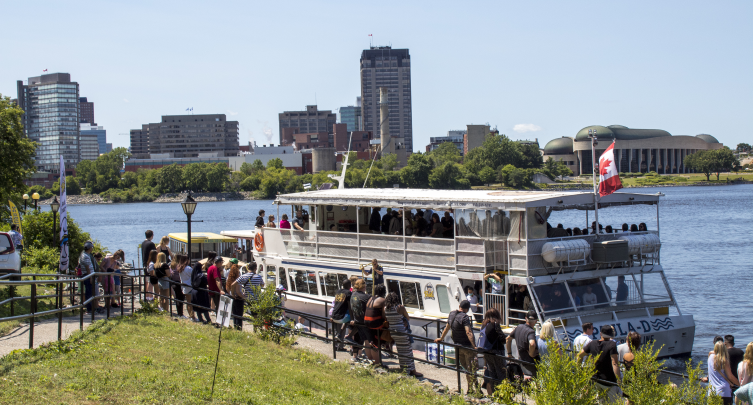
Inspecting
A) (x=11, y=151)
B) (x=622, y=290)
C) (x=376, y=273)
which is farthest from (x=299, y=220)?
(x=622, y=290)

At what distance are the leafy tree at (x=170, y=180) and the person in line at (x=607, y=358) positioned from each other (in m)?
186

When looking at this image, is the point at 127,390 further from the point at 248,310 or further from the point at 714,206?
the point at 714,206

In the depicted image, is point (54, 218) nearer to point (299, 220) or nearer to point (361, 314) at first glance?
point (299, 220)

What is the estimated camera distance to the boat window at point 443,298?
1877cm

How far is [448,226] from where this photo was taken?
19.9 meters

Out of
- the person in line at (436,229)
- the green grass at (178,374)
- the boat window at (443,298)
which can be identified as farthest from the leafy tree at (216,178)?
the green grass at (178,374)

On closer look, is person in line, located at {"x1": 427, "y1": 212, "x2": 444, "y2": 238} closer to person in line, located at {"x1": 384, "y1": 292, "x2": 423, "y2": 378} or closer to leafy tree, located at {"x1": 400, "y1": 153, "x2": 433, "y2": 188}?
person in line, located at {"x1": 384, "y1": 292, "x2": 423, "y2": 378}

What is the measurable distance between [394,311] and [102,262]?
9400mm

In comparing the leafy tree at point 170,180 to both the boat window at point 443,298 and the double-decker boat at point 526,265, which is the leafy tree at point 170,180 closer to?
the double-decker boat at point 526,265

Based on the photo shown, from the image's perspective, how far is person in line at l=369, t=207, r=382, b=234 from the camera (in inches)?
850

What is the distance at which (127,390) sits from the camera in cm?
948

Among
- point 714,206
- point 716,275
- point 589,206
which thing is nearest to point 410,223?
point 589,206

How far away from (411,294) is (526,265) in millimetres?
3832

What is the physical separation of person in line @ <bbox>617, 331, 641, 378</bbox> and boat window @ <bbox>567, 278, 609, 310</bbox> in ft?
21.3
